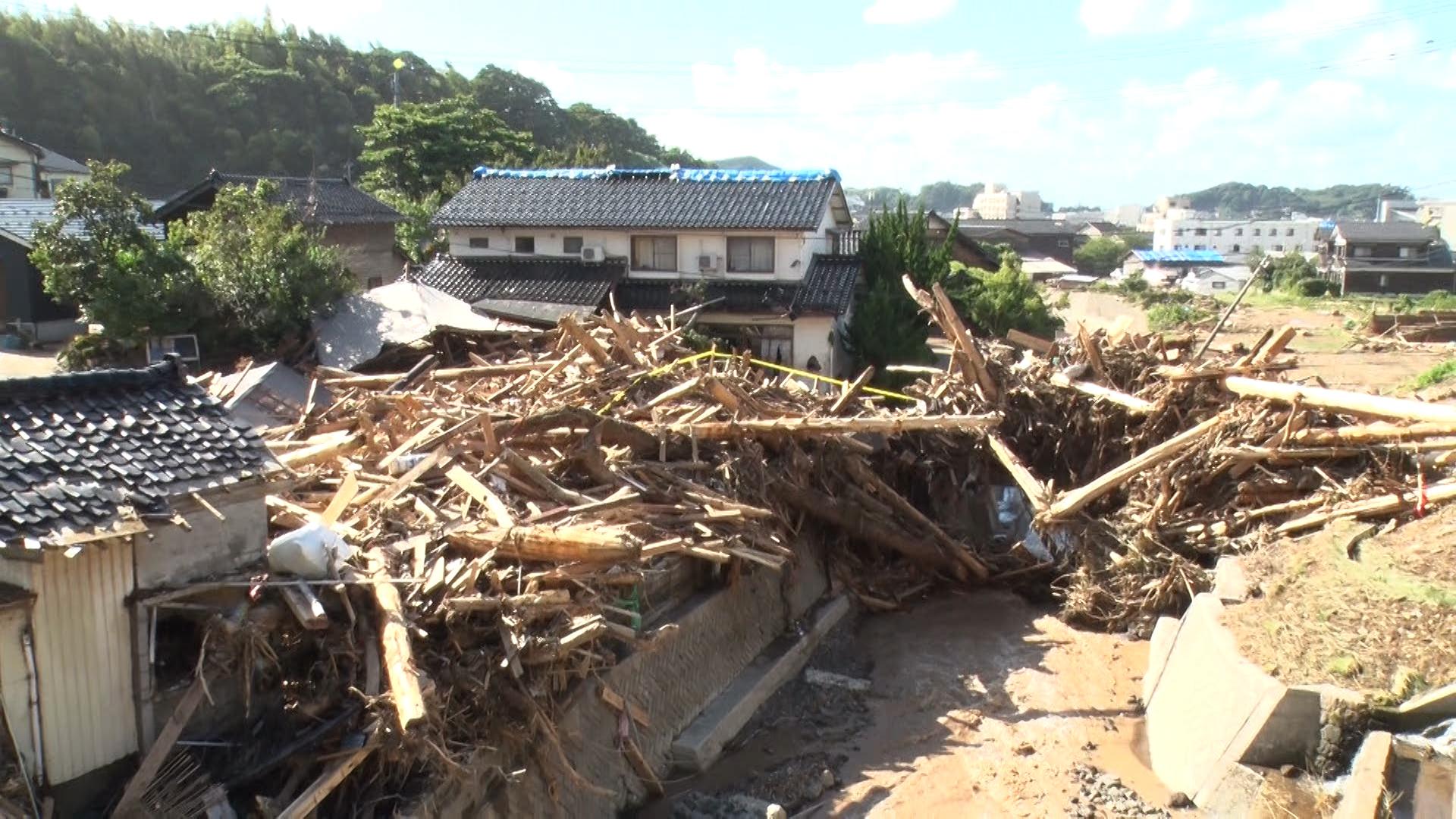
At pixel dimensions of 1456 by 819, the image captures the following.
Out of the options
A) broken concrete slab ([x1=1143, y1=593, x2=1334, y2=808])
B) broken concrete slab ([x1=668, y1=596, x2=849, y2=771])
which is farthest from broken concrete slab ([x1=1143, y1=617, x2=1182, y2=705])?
broken concrete slab ([x1=668, y1=596, x2=849, y2=771])

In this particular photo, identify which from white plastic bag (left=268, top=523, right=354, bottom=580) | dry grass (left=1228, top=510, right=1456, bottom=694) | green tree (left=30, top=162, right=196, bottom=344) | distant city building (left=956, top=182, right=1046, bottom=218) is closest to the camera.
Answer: white plastic bag (left=268, top=523, right=354, bottom=580)

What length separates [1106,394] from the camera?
44.7ft

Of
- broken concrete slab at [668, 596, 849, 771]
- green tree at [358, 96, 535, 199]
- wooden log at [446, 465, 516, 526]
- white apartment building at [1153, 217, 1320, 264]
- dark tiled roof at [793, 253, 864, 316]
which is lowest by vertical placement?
broken concrete slab at [668, 596, 849, 771]

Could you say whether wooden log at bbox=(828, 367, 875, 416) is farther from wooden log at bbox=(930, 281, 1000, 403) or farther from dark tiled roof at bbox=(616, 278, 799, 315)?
dark tiled roof at bbox=(616, 278, 799, 315)

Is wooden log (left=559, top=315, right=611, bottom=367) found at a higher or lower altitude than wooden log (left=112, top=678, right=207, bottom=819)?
higher

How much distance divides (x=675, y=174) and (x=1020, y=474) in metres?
16.5

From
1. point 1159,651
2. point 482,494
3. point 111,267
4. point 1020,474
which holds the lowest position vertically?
point 1159,651

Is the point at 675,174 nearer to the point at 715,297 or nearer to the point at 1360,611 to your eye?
the point at 715,297

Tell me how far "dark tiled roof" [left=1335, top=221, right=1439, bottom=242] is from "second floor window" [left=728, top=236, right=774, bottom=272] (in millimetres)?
45753

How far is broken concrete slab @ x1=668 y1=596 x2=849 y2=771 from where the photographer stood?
9148 millimetres

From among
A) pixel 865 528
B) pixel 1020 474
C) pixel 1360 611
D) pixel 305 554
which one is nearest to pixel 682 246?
pixel 865 528

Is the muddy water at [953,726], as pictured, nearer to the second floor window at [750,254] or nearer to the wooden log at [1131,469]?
the wooden log at [1131,469]

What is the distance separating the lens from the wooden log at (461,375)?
1361 cm

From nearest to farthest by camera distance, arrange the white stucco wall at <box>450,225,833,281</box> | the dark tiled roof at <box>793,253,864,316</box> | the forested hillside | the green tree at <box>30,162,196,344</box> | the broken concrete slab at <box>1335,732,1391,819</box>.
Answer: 1. the broken concrete slab at <box>1335,732,1391,819</box>
2. the green tree at <box>30,162,196,344</box>
3. the dark tiled roof at <box>793,253,864,316</box>
4. the white stucco wall at <box>450,225,833,281</box>
5. the forested hillside
